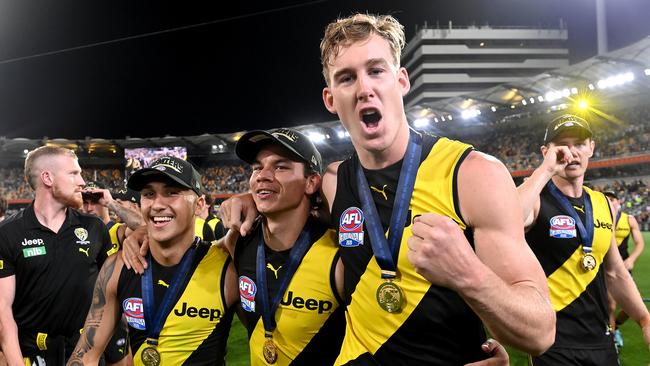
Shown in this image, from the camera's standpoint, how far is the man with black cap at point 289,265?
2.76 m

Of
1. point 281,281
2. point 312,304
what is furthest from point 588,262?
point 281,281

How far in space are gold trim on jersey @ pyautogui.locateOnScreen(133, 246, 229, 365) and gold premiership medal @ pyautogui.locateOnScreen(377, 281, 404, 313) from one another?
52.1 inches

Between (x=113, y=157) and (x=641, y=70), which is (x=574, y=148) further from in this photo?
(x=113, y=157)

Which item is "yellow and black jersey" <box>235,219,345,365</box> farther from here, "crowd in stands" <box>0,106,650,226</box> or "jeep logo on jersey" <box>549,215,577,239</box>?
"crowd in stands" <box>0,106,650,226</box>

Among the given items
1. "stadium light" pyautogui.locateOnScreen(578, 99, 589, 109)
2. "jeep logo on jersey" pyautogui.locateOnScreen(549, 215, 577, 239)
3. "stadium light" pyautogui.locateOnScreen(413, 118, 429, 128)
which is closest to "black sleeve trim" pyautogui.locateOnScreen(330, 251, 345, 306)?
"jeep logo on jersey" pyautogui.locateOnScreen(549, 215, 577, 239)

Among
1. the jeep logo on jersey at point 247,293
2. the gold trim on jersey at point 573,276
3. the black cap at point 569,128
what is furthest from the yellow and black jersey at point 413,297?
the black cap at point 569,128

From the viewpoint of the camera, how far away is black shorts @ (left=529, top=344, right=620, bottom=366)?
11.9 ft

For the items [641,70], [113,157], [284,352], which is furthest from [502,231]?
[113,157]

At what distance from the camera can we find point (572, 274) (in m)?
3.84

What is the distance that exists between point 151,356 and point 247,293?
724 mm

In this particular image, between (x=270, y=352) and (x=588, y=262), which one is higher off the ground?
(x=588, y=262)

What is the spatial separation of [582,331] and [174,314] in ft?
9.92

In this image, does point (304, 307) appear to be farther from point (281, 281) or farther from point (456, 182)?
point (456, 182)

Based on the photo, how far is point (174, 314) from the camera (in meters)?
3.03
